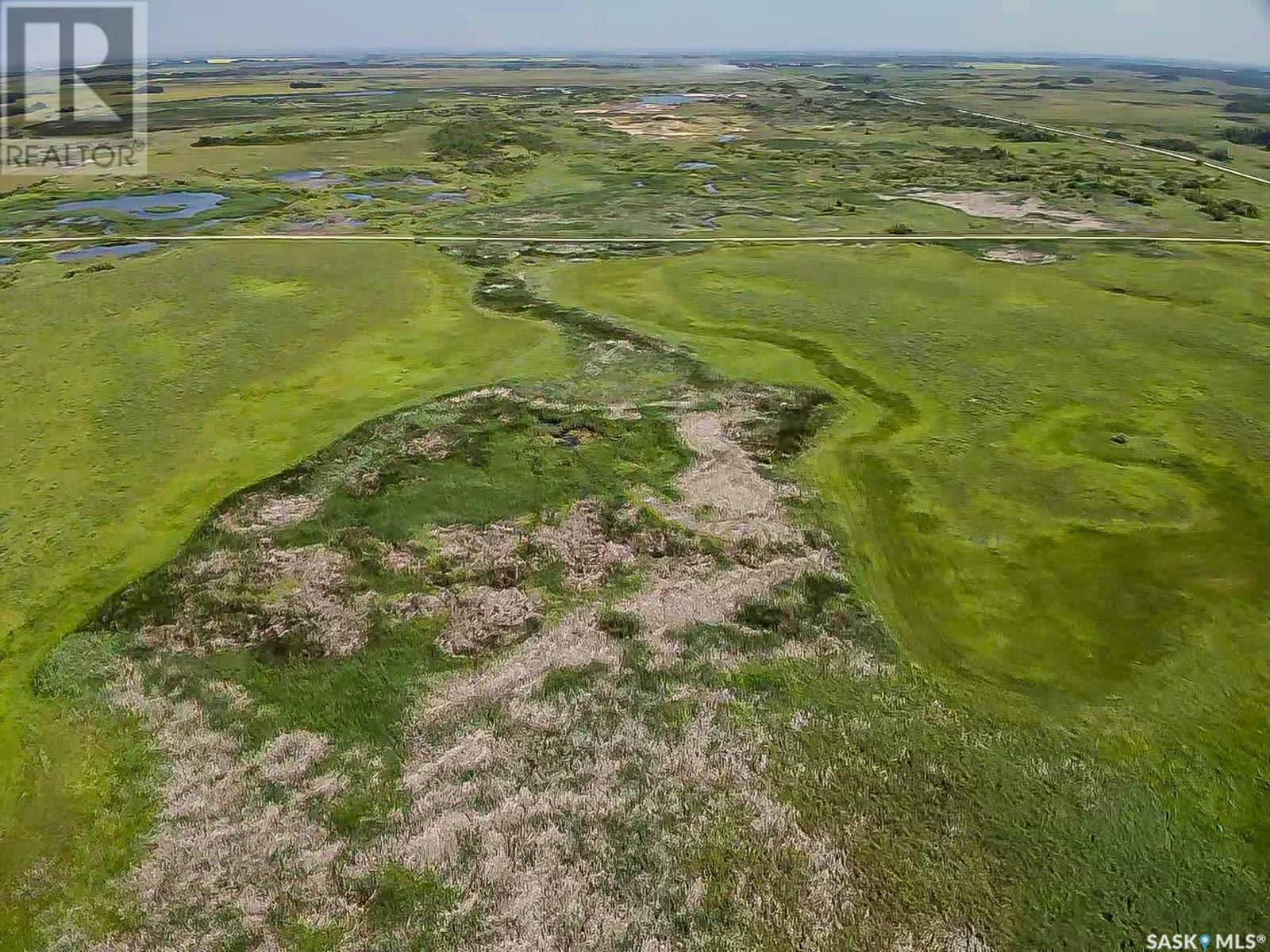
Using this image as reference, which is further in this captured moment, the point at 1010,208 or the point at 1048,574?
the point at 1010,208

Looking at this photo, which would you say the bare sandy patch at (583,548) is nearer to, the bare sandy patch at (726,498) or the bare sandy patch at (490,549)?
the bare sandy patch at (490,549)

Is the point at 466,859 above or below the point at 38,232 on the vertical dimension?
below

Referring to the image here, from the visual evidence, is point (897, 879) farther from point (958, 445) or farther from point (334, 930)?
point (958, 445)

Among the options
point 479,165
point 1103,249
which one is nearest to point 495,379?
point 1103,249

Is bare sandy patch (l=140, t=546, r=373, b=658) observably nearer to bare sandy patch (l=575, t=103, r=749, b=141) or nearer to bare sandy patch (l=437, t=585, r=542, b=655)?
bare sandy patch (l=437, t=585, r=542, b=655)

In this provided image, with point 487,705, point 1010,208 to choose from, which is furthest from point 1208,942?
point 1010,208

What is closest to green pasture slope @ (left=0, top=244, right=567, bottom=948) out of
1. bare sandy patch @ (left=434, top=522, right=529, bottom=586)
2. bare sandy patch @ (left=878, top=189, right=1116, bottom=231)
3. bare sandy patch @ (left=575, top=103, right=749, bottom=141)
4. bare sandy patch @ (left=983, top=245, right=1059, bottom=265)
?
bare sandy patch @ (left=434, top=522, right=529, bottom=586)

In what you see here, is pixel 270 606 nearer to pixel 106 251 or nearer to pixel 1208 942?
pixel 1208 942
